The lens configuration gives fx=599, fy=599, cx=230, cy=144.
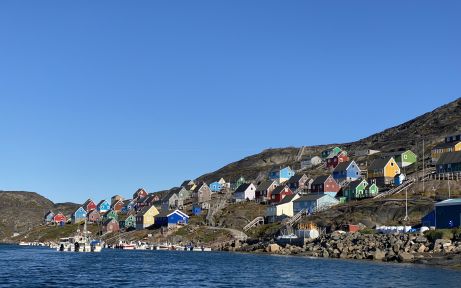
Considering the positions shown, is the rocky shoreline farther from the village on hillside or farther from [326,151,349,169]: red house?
[326,151,349,169]: red house

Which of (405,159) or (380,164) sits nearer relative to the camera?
(380,164)

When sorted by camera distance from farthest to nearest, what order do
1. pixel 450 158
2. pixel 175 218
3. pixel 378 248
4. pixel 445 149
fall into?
pixel 445 149 < pixel 175 218 < pixel 450 158 < pixel 378 248

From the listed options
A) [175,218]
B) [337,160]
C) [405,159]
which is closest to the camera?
[175,218]

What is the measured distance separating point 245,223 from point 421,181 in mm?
40673

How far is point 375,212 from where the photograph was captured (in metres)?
115

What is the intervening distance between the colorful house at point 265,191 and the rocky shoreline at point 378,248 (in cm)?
4814

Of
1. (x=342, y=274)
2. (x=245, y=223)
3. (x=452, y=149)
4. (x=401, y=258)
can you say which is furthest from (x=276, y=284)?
(x=452, y=149)

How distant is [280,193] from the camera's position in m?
154

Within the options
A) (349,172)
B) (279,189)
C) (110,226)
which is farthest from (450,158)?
(110,226)

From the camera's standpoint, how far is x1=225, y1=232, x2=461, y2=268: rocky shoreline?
7775 cm

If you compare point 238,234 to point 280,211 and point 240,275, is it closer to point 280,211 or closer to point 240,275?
point 280,211

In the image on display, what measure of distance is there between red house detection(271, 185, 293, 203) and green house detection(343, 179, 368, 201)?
18.2m

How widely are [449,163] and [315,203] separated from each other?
31.9 meters

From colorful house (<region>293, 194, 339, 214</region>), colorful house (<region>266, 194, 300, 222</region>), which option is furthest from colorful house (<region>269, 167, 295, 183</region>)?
colorful house (<region>293, 194, 339, 214</region>)
